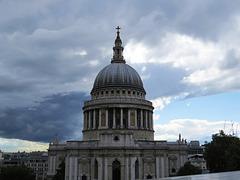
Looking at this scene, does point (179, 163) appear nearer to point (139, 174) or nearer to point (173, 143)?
point (173, 143)

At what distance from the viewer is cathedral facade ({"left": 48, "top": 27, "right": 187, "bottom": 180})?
211 ft

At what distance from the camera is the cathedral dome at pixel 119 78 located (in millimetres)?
80438

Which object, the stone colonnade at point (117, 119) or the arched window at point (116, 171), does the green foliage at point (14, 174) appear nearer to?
the stone colonnade at point (117, 119)

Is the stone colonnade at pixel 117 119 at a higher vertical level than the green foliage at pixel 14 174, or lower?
higher

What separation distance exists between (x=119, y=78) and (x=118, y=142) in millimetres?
22594

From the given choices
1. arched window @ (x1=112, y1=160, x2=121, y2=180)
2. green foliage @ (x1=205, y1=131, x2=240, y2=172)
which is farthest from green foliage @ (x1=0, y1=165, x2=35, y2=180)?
green foliage @ (x1=205, y1=131, x2=240, y2=172)

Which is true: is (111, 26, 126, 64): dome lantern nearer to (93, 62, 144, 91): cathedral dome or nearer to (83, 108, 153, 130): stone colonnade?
(93, 62, 144, 91): cathedral dome

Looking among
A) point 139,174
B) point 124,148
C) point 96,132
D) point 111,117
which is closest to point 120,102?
point 111,117

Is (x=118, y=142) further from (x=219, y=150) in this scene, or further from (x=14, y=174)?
(x=14, y=174)

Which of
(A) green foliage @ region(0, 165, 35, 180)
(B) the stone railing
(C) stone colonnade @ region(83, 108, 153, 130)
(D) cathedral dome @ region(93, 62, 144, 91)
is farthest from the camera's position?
(D) cathedral dome @ region(93, 62, 144, 91)

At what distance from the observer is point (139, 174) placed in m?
64.8

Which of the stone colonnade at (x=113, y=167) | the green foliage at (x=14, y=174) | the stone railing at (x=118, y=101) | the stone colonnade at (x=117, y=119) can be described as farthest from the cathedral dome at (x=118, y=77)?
the green foliage at (x=14, y=174)

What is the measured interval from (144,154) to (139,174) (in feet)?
16.4

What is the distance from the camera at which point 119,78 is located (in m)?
81.1
